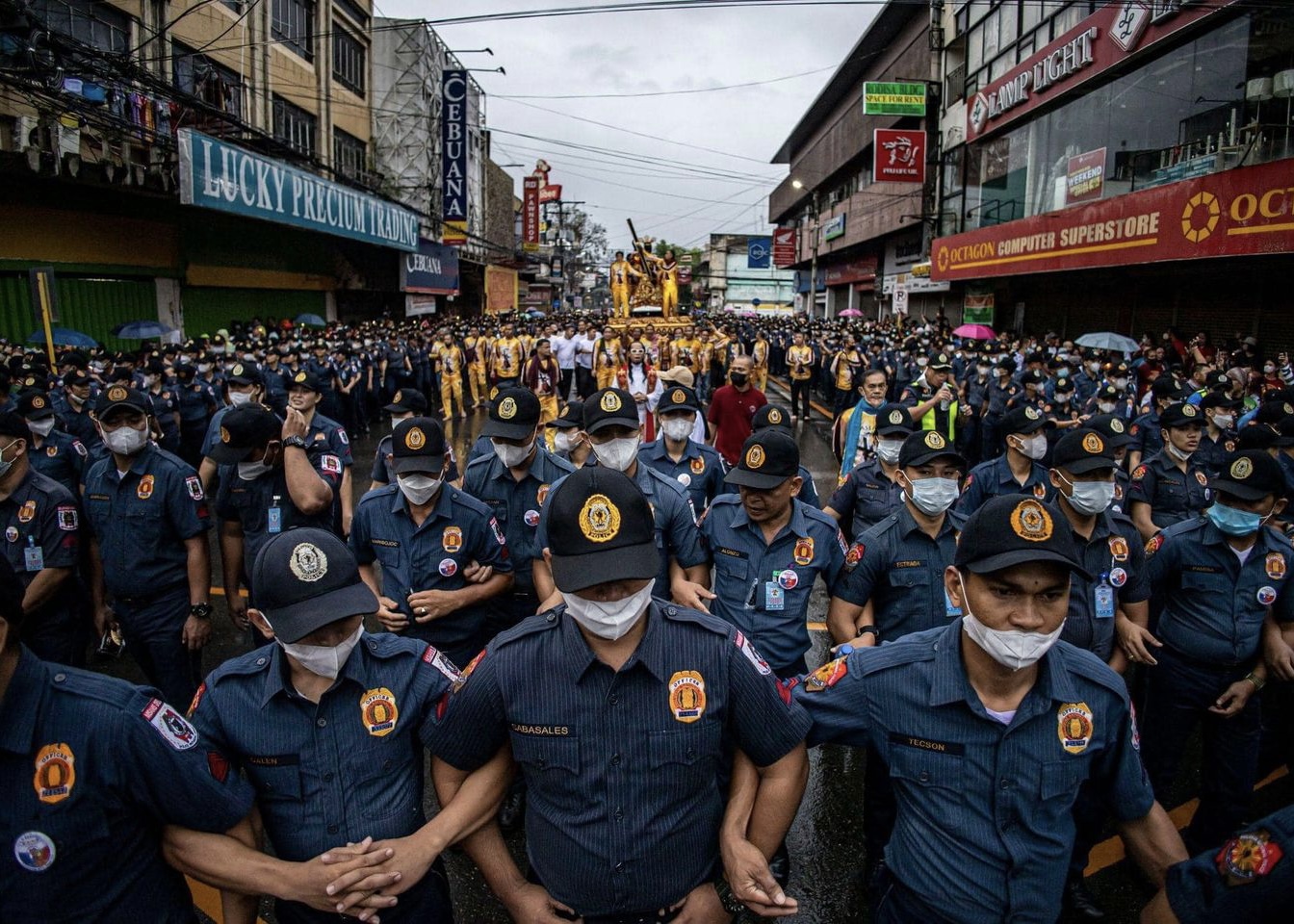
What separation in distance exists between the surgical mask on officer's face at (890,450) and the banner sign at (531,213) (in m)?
47.9

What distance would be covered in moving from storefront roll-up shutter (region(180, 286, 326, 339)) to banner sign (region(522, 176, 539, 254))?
26640mm

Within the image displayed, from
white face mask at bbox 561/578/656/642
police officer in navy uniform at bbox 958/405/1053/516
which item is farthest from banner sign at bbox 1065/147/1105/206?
white face mask at bbox 561/578/656/642

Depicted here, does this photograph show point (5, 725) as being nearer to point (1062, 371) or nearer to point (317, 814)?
point (317, 814)

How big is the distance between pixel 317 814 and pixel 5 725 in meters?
0.81

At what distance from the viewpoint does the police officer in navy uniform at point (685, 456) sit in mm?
5832

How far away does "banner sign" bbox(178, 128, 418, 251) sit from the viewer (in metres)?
13.4

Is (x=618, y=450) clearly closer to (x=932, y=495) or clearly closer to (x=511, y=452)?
(x=511, y=452)

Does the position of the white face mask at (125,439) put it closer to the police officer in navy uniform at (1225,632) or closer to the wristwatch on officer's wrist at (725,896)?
the wristwatch on officer's wrist at (725,896)

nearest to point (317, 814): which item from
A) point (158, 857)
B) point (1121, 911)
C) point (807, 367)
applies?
point (158, 857)

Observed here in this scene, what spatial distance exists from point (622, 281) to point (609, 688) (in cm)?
2098

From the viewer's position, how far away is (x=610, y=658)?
7.30ft

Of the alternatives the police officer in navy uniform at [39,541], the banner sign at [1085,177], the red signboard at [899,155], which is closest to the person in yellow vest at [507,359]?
the banner sign at [1085,177]

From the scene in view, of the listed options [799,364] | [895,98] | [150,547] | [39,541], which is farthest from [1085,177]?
[39,541]

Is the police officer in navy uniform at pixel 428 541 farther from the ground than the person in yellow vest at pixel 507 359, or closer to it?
closer to it
